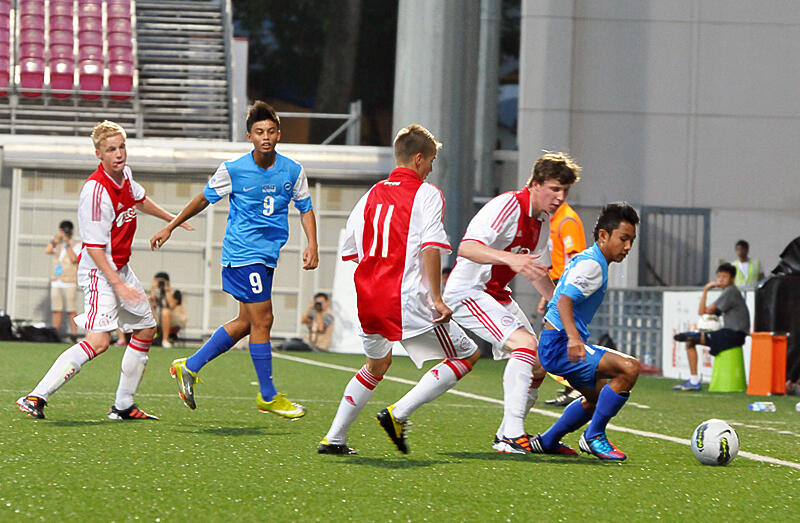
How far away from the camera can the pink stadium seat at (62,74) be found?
87.3ft

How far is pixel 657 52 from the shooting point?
22.5m

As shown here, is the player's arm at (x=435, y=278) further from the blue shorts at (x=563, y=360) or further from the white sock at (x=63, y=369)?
the white sock at (x=63, y=369)

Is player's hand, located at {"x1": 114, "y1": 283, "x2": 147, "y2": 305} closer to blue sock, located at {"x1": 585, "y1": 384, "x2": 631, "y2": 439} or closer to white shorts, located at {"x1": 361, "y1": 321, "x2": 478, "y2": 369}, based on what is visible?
white shorts, located at {"x1": 361, "y1": 321, "x2": 478, "y2": 369}

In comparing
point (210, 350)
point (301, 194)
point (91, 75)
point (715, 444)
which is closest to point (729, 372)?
point (301, 194)

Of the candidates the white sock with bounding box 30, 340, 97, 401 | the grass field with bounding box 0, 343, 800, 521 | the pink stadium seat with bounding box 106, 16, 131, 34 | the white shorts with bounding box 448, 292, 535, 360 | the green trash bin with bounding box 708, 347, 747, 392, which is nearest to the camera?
the grass field with bounding box 0, 343, 800, 521

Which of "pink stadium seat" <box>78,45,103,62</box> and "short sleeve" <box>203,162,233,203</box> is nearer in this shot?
"short sleeve" <box>203,162,233,203</box>

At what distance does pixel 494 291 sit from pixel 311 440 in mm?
1244

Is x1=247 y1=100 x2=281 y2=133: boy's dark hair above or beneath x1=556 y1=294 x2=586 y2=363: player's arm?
above

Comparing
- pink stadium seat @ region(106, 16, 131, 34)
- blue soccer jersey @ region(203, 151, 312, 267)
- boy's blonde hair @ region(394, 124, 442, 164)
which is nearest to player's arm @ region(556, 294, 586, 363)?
boy's blonde hair @ region(394, 124, 442, 164)

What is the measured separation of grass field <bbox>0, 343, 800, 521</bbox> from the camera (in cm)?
456

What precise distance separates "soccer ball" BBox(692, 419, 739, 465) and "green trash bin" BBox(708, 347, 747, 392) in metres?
7.94

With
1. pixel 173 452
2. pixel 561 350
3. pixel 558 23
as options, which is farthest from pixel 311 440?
pixel 558 23

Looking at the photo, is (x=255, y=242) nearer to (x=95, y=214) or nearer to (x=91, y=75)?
(x=95, y=214)

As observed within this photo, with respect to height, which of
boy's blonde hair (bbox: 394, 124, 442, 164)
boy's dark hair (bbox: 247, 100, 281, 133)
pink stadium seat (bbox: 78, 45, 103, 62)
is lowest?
boy's blonde hair (bbox: 394, 124, 442, 164)
